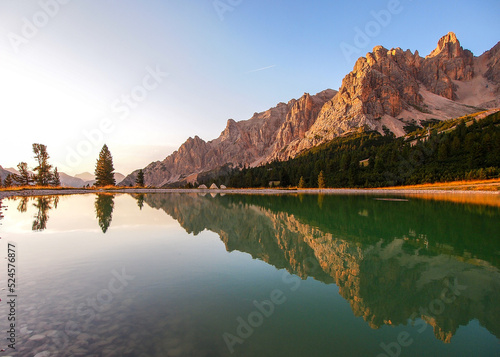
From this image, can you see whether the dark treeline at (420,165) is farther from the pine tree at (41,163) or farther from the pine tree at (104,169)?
the pine tree at (41,163)

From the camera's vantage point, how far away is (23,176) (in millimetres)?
64750

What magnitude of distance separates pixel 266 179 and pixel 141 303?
102 meters

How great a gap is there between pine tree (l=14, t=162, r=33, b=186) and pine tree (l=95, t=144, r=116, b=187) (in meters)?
19.9

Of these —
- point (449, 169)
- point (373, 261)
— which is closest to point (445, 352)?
point (373, 261)

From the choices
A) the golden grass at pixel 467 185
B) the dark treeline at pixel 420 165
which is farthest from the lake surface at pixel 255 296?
the dark treeline at pixel 420 165

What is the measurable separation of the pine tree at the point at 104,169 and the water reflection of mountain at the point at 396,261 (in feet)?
254

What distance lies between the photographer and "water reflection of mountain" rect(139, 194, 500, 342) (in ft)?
20.9

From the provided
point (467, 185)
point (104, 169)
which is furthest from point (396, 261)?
point (104, 169)

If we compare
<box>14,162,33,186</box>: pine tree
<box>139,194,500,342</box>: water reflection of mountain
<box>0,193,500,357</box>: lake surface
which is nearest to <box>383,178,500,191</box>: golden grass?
<box>139,194,500,342</box>: water reflection of mountain

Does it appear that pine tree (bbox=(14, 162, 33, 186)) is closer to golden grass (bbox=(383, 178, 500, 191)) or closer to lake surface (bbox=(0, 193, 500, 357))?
lake surface (bbox=(0, 193, 500, 357))

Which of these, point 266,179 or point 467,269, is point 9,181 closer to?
point 266,179

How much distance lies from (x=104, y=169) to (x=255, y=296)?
89.9m

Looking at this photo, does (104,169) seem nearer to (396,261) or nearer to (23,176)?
(23,176)

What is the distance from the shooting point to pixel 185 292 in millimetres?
7082
